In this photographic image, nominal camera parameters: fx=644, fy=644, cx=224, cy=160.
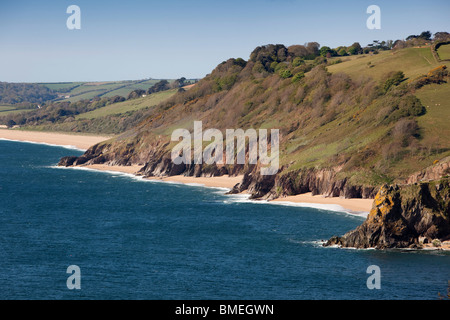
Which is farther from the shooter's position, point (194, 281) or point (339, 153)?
point (339, 153)

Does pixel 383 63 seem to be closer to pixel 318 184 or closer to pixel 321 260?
pixel 318 184

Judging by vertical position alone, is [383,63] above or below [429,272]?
above

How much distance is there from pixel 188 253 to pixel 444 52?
322ft

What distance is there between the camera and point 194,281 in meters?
59.2

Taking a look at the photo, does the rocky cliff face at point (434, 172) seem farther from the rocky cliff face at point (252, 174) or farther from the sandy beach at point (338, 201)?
the sandy beach at point (338, 201)

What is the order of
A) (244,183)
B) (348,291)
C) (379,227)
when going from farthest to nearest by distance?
(244,183)
(379,227)
(348,291)

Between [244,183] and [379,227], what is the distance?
145ft

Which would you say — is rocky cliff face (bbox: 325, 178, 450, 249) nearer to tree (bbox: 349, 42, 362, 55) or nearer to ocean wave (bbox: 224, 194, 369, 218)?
ocean wave (bbox: 224, 194, 369, 218)

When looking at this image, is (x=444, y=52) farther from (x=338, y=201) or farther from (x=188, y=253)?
(x=188, y=253)

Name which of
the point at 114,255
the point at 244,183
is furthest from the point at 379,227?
the point at 244,183

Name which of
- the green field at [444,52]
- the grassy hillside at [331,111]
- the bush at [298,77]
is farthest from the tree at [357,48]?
the bush at [298,77]

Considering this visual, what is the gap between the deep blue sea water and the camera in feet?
186

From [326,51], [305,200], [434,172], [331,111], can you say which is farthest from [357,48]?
[434,172]

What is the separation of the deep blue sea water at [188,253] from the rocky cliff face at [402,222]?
2487 mm
